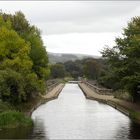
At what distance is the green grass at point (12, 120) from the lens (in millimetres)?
47812

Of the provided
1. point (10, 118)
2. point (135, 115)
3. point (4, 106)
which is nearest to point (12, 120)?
point (10, 118)

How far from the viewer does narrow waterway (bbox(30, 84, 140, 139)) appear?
45316 millimetres

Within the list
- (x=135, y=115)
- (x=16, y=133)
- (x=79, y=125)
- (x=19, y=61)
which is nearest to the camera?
(x=16, y=133)

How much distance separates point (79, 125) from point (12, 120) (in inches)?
297

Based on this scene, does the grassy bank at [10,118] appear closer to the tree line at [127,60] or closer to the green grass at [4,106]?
the green grass at [4,106]

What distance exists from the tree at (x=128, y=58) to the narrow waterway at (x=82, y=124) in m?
4.26

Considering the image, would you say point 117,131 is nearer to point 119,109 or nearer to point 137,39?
point 137,39

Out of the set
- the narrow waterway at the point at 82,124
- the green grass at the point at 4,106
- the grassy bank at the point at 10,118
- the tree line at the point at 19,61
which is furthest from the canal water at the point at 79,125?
the tree line at the point at 19,61

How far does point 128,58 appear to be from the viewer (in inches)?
2525

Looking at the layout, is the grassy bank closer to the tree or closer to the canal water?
the canal water

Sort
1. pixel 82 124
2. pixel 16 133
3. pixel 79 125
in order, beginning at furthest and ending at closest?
1. pixel 82 124
2. pixel 79 125
3. pixel 16 133

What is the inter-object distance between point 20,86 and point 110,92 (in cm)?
4883

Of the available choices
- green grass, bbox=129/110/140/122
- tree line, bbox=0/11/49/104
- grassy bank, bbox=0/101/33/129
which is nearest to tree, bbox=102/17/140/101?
green grass, bbox=129/110/140/122

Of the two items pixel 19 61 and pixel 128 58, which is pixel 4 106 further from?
pixel 128 58
